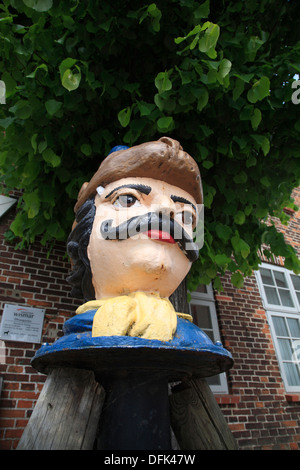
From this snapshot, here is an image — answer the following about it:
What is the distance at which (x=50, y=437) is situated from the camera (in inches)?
34.4

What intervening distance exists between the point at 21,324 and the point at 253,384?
2.83 m

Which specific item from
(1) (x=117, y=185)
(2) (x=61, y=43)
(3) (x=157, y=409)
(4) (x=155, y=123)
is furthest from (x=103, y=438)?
(2) (x=61, y=43)

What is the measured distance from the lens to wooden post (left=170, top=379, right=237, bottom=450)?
45.4 inches

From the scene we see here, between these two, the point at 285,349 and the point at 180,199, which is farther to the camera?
the point at 285,349

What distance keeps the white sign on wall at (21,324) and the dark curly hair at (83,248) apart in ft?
4.74

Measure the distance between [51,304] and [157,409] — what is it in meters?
2.09

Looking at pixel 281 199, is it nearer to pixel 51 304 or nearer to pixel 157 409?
pixel 157 409

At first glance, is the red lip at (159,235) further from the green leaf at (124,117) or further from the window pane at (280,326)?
the window pane at (280,326)

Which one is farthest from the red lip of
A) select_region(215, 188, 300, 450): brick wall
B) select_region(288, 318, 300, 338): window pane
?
select_region(288, 318, 300, 338): window pane

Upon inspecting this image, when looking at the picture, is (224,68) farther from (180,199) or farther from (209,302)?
(209,302)

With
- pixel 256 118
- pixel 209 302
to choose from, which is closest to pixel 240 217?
pixel 256 118

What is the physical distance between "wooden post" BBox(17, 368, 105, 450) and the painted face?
1.14ft

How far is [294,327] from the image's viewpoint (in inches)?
190

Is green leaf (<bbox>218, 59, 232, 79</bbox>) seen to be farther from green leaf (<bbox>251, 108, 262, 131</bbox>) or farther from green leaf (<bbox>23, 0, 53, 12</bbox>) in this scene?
green leaf (<bbox>23, 0, 53, 12</bbox>)
